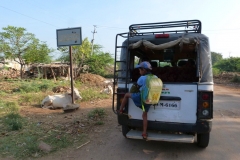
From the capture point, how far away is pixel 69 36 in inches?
265

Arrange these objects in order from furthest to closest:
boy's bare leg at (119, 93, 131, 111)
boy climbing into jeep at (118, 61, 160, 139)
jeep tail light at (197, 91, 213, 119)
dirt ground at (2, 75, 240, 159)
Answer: dirt ground at (2, 75, 240, 159), boy's bare leg at (119, 93, 131, 111), boy climbing into jeep at (118, 61, 160, 139), jeep tail light at (197, 91, 213, 119)

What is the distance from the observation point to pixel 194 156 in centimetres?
370

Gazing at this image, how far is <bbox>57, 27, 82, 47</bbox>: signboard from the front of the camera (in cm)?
665

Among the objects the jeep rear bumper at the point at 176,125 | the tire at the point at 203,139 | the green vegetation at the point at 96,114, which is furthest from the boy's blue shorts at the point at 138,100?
the green vegetation at the point at 96,114

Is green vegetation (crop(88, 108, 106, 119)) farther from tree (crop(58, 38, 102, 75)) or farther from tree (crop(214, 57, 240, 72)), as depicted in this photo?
tree (crop(214, 57, 240, 72))

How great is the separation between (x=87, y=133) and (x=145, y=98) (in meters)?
2.11

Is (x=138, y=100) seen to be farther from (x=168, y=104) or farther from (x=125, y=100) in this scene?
A: (x=168, y=104)

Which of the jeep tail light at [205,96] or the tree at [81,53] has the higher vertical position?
the tree at [81,53]

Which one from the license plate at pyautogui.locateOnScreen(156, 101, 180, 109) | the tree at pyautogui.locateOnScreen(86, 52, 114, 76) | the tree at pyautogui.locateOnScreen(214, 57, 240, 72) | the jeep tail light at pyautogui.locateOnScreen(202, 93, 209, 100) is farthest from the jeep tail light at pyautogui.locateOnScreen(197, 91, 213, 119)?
the tree at pyautogui.locateOnScreen(214, 57, 240, 72)

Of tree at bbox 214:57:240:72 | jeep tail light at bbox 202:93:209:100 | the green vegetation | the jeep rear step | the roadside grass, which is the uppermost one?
tree at bbox 214:57:240:72

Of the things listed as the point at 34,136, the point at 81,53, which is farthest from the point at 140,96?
the point at 81,53

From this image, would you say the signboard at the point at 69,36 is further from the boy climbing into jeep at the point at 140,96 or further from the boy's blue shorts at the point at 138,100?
the boy's blue shorts at the point at 138,100

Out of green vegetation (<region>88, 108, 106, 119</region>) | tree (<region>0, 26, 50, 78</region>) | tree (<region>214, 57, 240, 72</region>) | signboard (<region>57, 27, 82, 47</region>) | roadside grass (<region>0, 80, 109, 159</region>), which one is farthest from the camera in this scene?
tree (<region>214, 57, 240, 72</region>)

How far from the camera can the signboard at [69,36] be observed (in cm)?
665
